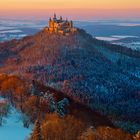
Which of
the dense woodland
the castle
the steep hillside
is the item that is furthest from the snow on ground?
the castle

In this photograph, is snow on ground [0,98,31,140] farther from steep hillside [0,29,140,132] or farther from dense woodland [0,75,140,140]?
steep hillside [0,29,140,132]

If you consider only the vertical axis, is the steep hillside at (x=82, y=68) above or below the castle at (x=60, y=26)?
below

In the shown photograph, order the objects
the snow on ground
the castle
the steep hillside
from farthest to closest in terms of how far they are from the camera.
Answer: the castle
the steep hillside
the snow on ground

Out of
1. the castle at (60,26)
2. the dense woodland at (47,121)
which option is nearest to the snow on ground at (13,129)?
the dense woodland at (47,121)

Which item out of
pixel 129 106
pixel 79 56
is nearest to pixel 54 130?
pixel 129 106

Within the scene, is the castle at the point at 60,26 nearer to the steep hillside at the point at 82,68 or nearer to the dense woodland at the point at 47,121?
the steep hillside at the point at 82,68
